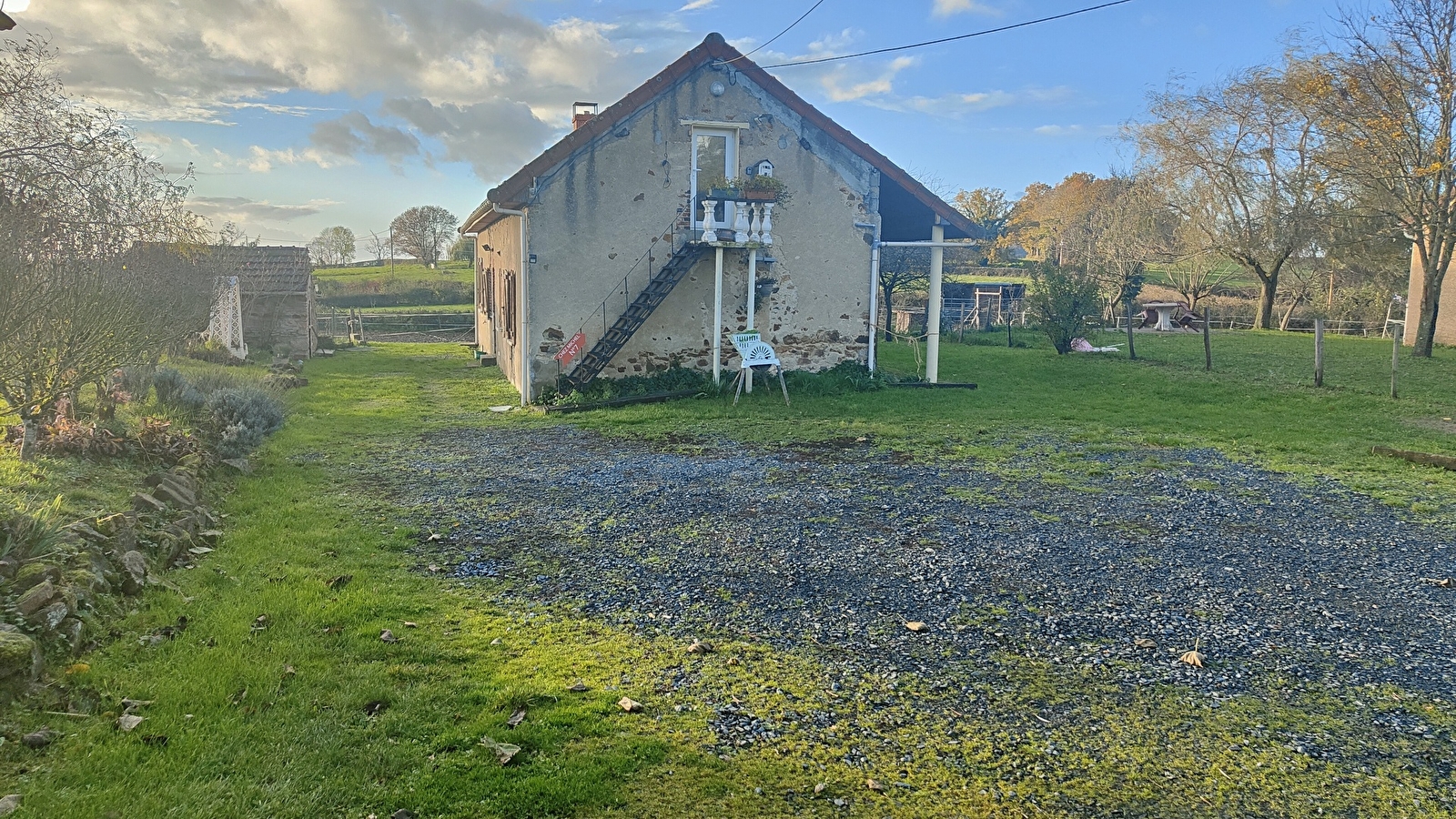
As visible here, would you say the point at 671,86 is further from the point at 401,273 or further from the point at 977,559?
the point at 401,273

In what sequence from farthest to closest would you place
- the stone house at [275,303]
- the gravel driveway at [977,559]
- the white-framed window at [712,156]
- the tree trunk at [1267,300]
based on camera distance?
1. the tree trunk at [1267,300]
2. the stone house at [275,303]
3. the white-framed window at [712,156]
4. the gravel driveway at [977,559]

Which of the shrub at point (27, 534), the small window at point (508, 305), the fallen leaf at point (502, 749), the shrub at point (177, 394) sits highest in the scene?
the small window at point (508, 305)

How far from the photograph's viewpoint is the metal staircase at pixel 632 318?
14414 millimetres

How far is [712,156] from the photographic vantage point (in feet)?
50.0

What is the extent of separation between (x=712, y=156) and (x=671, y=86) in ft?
4.44

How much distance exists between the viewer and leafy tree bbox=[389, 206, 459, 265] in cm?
6481

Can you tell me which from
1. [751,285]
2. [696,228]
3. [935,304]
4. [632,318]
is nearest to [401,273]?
[696,228]

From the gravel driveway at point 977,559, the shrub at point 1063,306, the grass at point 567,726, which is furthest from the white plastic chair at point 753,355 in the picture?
the shrub at point 1063,306

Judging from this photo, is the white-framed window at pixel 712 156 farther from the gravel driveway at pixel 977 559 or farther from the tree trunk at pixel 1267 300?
the tree trunk at pixel 1267 300

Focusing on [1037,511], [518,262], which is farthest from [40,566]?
[518,262]

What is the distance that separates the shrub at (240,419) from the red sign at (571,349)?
4634 millimetres

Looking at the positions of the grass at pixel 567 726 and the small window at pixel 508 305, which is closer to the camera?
the grass at pixel 567 726

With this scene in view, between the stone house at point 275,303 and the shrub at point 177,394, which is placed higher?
the stone house at point 275,303

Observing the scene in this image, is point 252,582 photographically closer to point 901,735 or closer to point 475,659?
point 475,659
